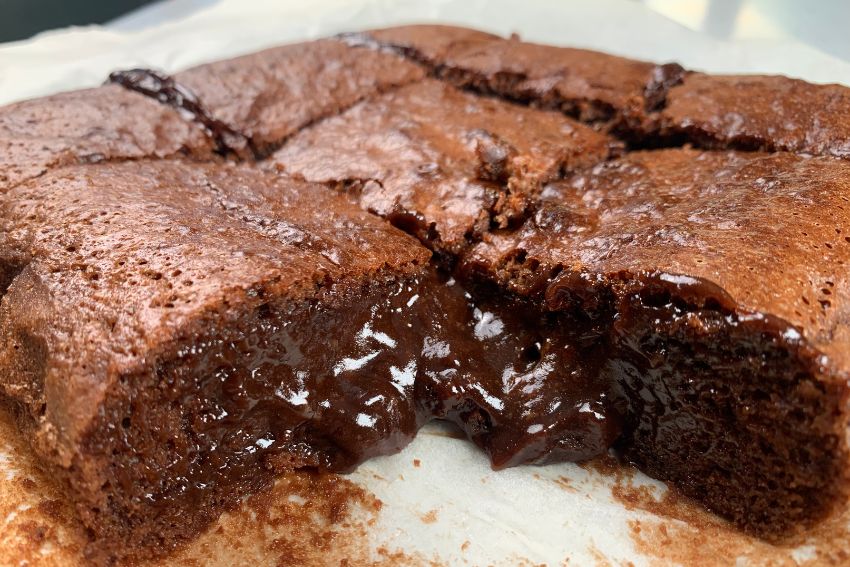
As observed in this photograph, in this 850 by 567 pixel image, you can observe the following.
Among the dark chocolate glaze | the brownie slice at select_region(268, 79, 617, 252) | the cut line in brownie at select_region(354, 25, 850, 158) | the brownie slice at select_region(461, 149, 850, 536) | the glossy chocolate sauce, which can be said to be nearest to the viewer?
the brownie slice at select_region(461, 149, 850, 536)

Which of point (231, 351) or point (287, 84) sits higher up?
point (287, 84)

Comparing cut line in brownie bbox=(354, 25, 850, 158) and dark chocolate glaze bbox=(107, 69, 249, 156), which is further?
dark chocolate glaze bbox=(107, 69, 249, 156)

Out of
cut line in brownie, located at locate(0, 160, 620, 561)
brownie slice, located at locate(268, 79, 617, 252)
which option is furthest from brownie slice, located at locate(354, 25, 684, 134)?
cut line in brownie, located at locate(0, 160, 620, 561)

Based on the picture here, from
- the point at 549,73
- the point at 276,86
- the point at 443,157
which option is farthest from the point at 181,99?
the point at 549,73

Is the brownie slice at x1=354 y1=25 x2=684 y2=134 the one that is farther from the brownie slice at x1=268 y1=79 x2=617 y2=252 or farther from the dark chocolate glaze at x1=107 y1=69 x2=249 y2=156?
the dark chocolate glaze at x1=107 y1=69 x2=249 y2=156

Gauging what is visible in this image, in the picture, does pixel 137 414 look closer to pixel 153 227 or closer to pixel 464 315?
pixel 153 227

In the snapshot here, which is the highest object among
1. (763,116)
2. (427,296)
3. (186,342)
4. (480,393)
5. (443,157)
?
(763,116)

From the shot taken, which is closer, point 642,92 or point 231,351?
point 231,351

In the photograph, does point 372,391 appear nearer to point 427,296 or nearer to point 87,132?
point 427,296

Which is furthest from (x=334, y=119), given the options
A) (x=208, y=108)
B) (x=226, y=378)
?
(x=226, y=378)
